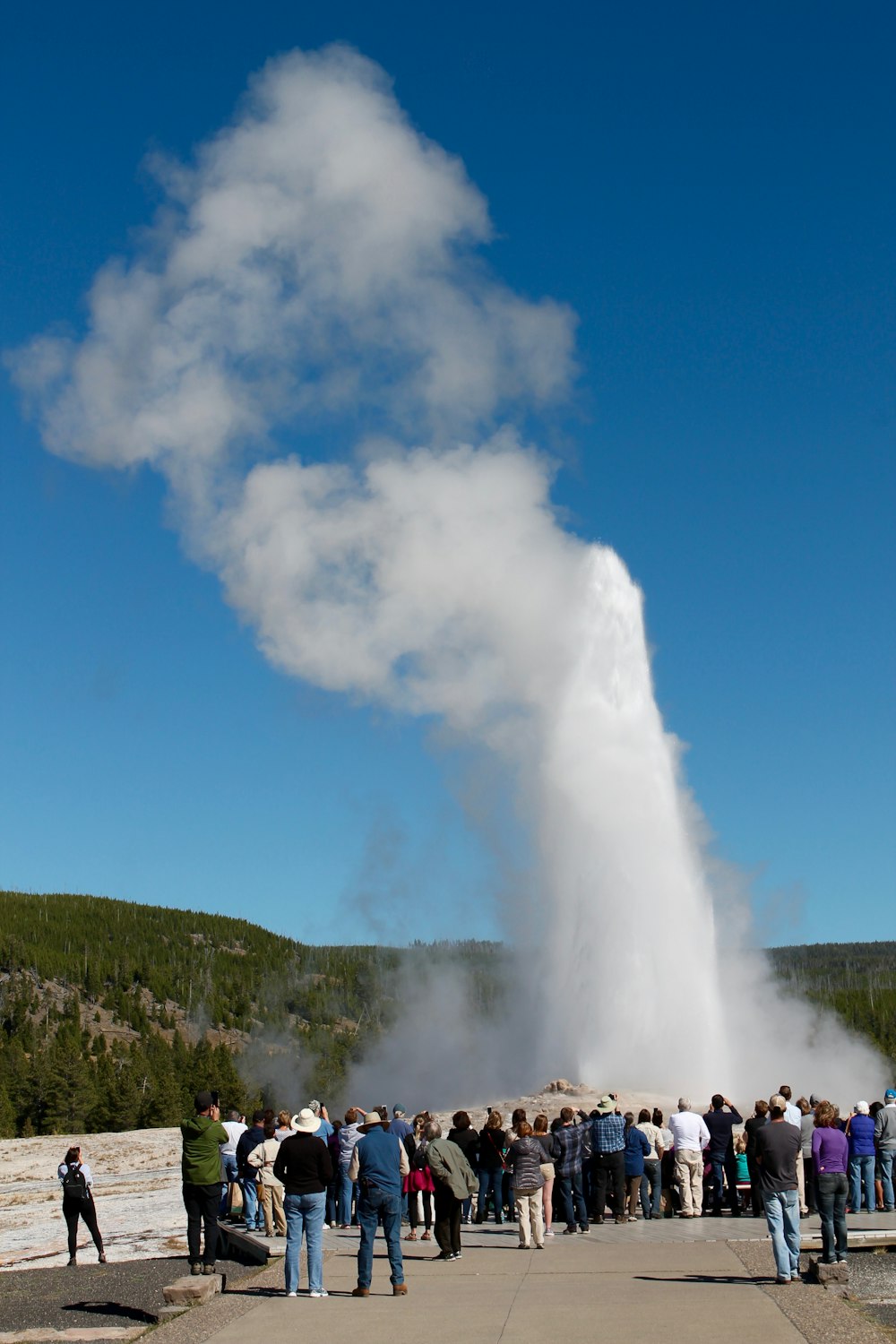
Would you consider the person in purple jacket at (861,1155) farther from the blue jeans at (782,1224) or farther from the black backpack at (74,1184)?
the black backpack at (74,1184)

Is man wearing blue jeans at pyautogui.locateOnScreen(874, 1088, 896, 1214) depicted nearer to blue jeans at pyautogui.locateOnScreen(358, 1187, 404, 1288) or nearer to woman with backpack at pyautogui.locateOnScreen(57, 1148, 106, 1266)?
blue jeans at pyautogui.locateOnScreen(358, 1187, 404, 1288)

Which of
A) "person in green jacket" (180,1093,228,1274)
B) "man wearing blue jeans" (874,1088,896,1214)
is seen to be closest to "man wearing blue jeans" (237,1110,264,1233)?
"person in green jacket" (180,1093,228,1274)

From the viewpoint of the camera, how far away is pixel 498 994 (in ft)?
151

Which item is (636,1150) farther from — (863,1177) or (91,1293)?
(91,1293)

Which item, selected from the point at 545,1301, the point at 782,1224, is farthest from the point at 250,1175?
the point at 782,1224

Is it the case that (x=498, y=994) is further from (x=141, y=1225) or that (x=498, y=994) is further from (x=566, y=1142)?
(x=566, y=1142)

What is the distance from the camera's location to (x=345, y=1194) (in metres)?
17.3

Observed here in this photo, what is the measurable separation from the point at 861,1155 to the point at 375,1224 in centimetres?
764

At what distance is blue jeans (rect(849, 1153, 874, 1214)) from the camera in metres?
16.4

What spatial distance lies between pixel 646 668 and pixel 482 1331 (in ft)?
120

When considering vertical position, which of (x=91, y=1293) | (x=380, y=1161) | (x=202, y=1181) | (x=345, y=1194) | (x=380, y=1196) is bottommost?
(x=91, y=1293)

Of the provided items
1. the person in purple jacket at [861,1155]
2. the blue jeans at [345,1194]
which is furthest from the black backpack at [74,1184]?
the person in purple jacket at [861,1155]

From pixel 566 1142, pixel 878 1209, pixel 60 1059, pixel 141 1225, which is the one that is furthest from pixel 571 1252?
pixel 60 1059

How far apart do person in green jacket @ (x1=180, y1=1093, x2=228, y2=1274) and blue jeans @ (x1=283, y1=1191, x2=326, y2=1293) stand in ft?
2.85
